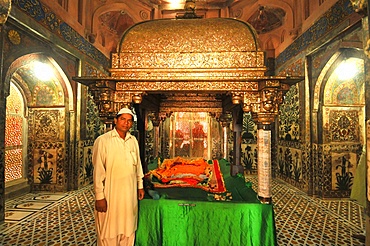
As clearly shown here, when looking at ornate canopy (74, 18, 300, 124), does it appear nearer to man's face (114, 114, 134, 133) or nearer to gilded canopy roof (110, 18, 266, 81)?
gilded canopy roof (110, 18, 266, 81)

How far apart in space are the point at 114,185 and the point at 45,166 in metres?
4.97

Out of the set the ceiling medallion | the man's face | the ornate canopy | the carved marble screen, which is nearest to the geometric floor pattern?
the carved marble screen

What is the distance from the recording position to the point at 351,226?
148 inches

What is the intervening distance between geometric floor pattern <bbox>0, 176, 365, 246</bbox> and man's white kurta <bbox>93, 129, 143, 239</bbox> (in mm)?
1310

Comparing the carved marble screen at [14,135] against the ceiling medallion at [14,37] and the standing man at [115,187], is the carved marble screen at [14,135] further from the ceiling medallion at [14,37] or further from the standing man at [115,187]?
the standing man at [115,187]

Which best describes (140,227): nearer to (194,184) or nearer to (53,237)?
(194,184)

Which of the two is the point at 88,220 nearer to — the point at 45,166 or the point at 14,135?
the point at 45,166

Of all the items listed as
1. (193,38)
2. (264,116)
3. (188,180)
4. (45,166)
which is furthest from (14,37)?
(264,116)

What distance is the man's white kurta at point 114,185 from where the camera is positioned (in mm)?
2209

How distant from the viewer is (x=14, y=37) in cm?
405

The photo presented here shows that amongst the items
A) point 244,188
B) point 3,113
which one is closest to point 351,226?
point 244,188

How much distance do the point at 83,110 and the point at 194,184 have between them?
4.39 metres

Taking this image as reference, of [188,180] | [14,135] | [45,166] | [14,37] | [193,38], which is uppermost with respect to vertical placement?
[14,37]

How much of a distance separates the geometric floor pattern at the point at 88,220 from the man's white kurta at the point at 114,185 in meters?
1.31
